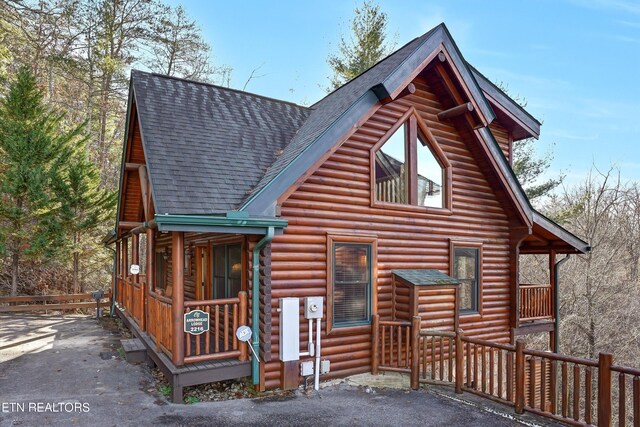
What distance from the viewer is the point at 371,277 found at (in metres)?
7.79

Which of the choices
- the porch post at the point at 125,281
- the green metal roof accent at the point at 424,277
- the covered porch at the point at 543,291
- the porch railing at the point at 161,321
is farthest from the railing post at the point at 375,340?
the porch post at the point at 125,281

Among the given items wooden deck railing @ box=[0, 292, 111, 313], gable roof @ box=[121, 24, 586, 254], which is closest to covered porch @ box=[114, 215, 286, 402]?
gable roof @ box=[121, 24, 586, 254]

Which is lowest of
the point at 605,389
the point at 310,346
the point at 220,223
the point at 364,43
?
the point at 310,346

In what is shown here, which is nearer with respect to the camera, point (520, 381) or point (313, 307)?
point (520, 381)

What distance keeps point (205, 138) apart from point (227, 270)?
2608 mm

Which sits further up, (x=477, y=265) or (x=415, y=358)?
(x=477, y=265)

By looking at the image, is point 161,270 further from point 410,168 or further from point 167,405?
point 410,168

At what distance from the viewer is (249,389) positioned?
666 centimetres

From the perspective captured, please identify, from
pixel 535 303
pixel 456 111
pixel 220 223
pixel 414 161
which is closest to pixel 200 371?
pixel 220 223

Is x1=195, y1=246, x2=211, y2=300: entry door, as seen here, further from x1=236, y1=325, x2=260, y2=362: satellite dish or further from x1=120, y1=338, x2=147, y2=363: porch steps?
x1=236, y1=325, x2=260, y2=362: satellite dish

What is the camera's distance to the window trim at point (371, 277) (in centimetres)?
727

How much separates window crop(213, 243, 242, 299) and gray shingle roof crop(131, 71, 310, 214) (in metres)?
1.43

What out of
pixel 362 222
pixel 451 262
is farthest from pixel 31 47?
pixel 451 262

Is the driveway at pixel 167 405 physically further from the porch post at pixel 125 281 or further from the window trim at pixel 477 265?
the porch post at pixel 125 281
